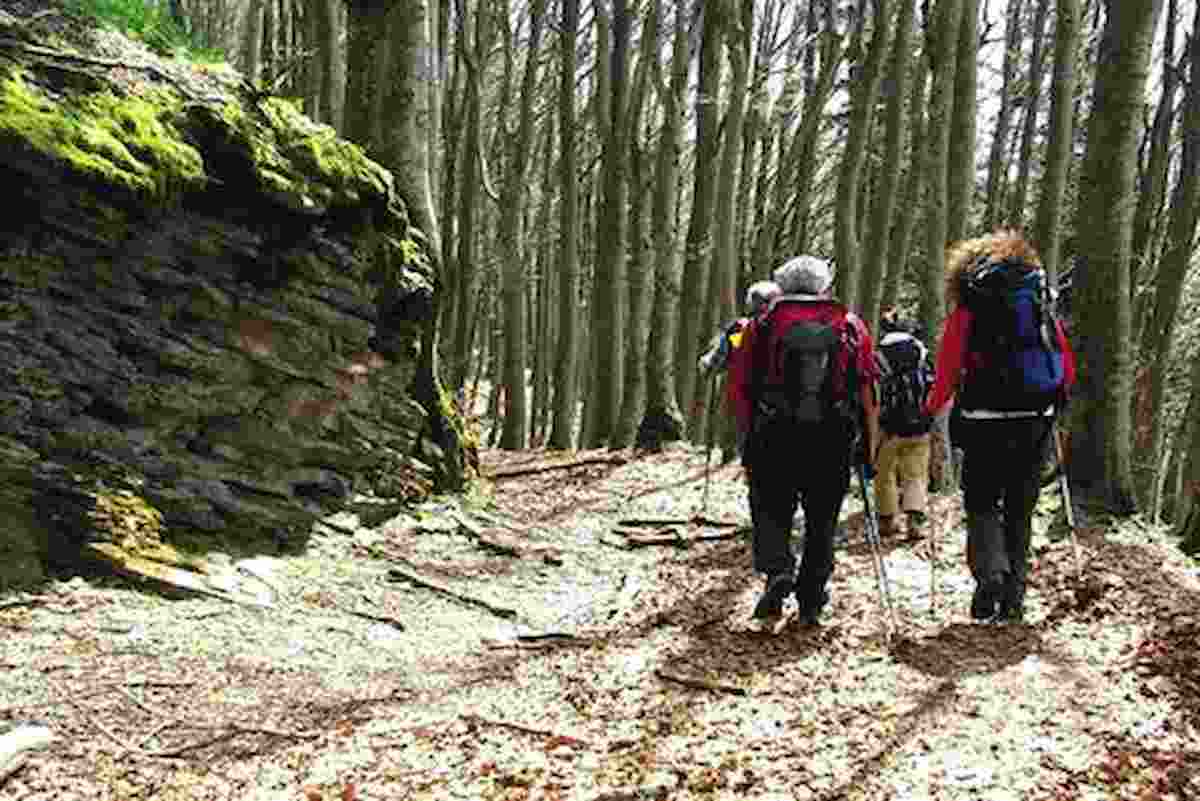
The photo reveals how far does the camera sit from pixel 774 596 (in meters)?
5.86

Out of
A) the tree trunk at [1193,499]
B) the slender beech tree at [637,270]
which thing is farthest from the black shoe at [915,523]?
the slender beech tree at [637,270]

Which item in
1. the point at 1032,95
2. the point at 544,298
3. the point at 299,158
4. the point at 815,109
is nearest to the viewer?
the point at 299,158

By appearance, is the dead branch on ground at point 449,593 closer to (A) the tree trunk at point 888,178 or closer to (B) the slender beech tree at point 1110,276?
(B) the slender beech tree at point 1110,276

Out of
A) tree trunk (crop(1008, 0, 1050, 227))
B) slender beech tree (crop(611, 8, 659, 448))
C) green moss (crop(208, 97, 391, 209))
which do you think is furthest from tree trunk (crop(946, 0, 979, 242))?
tree trunk (crop(1008, 0, 1050, 227))

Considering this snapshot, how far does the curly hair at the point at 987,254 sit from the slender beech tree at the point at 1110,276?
2216 millimetres

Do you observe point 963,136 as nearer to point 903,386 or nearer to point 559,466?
point 903,386

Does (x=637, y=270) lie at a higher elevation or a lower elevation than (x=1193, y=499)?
higher

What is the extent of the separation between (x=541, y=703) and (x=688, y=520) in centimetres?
544

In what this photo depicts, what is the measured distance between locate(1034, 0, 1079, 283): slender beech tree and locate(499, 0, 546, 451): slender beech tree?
27.9 feet

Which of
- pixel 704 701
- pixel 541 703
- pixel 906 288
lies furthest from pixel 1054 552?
pixel 906 288

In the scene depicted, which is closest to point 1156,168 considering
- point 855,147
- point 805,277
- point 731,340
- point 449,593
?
point 855,147

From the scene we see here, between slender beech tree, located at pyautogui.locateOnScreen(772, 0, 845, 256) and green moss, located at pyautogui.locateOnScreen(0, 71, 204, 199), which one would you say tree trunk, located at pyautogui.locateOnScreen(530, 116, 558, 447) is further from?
green moss, located at pyautogui.locateOnScreen(0, 71, 204, 199)

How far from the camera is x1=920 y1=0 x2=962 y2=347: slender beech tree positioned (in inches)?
446

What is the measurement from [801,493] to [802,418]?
59cm
